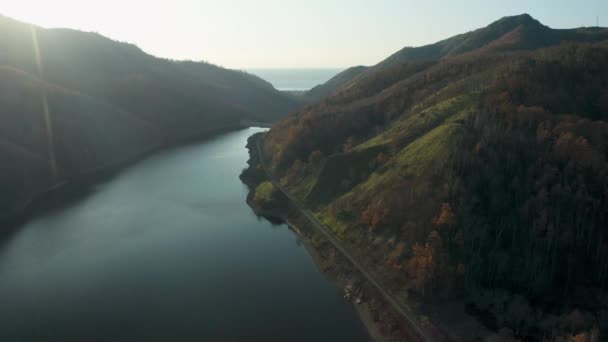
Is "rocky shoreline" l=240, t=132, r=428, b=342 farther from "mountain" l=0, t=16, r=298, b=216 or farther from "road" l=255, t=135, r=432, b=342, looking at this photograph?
"mountain" l=0, t=16, r=298, b=216

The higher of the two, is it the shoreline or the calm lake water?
the shoreline

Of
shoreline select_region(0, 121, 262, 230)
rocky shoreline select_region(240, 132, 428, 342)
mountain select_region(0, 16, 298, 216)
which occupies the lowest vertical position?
rocky shoreline select_region(240, 132, 428, 342)

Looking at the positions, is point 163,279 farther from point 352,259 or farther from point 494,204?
point 494,204

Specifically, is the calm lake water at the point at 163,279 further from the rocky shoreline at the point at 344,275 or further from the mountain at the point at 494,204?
the mountain at the point at 494,204

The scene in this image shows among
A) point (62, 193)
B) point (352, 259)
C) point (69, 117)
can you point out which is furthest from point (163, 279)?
point (69, 117)

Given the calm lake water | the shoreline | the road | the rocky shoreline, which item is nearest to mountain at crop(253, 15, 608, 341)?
the road

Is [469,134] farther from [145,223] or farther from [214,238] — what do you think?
[145,223]

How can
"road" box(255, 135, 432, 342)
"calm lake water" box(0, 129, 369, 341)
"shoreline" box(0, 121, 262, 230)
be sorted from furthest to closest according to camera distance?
"shoreline" box(0, 121, 262, 230), "calm lake water" box(0, 129, 369, 341), "road" box(255, 135, 432, 342)
